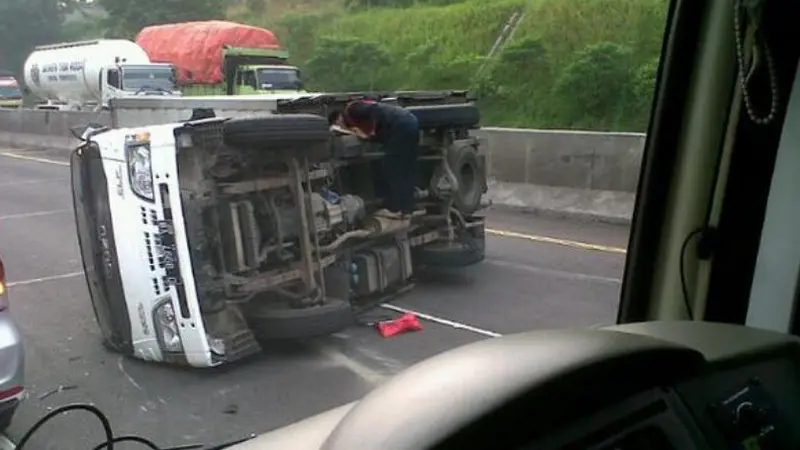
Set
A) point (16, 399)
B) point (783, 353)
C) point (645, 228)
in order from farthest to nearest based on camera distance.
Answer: point (16, 399)
point (645, 228)
point (783, 353)

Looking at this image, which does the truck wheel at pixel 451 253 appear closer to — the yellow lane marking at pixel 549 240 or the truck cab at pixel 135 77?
the yellow lane marking at pixel 549 240

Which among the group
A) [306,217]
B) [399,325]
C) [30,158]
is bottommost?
[30,158]

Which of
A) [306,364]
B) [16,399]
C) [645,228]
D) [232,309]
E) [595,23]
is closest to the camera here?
[645,228]

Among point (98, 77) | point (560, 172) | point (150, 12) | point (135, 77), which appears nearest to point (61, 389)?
point (150, 12)

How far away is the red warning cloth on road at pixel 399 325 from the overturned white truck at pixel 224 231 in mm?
247

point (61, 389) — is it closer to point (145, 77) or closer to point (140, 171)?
point (140, 171)

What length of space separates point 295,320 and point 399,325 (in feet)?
1.87

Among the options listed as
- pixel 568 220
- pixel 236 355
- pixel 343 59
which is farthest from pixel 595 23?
pixel 568 220

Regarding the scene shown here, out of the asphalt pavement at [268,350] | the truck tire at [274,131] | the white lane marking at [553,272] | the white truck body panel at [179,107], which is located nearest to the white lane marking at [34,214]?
the white truck body panel at [179,107]

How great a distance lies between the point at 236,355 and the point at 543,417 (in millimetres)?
3322

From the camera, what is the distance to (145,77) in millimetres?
21266

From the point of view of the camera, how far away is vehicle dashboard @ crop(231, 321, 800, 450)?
120 cm

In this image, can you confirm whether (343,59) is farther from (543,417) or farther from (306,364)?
(543,417)

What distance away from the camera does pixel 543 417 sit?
1292mm
